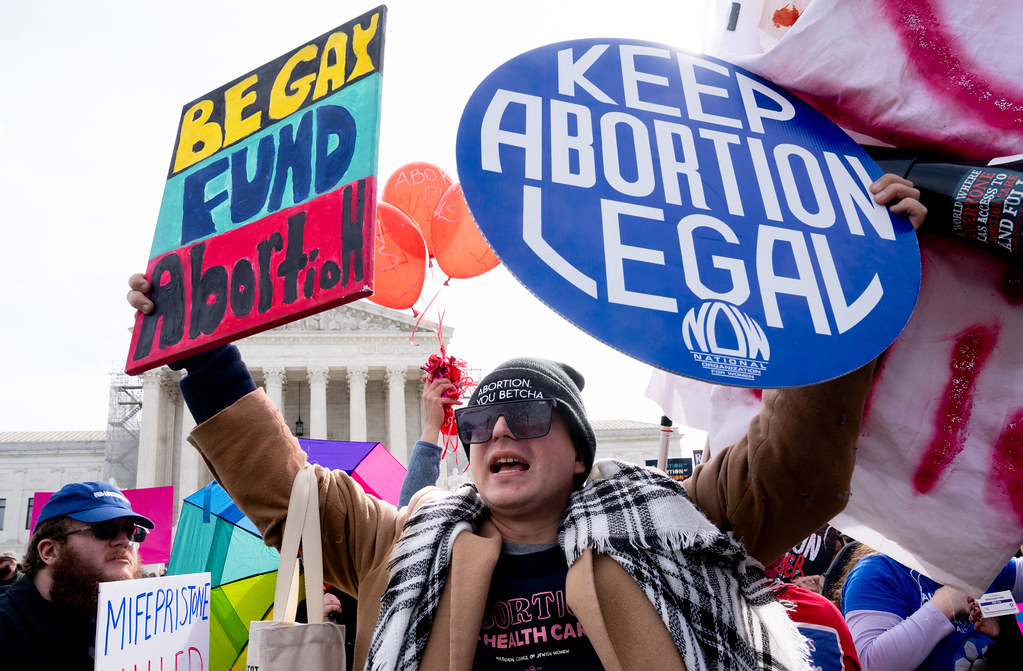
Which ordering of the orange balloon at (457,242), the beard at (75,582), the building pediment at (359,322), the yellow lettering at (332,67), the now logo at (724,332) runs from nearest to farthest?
the now logo at (724,332), the yellow lettering at (332,67), the beard at (75,582), the orange balloon at (457,242), the building pediment at (359,322)

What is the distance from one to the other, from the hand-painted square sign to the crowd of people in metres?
0.12

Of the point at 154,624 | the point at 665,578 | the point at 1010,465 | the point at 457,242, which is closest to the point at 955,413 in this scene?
the point at 1010,465

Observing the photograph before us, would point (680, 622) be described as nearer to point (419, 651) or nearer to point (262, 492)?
point (419, 651)

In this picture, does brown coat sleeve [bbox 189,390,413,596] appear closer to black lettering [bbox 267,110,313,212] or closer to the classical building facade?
black lettering [bbox 267,110,313,212]

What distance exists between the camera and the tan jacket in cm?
146

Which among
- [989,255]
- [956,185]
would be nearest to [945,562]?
[989,255]

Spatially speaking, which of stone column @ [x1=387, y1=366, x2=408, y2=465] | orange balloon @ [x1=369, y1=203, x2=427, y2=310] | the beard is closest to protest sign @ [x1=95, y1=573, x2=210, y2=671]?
the beard

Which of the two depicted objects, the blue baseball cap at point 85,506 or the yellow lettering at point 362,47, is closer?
the yellow lettering at point 362,47

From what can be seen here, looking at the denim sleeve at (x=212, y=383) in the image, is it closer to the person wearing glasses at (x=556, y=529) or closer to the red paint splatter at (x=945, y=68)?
the person wearing glasses at (x=556, y=529)

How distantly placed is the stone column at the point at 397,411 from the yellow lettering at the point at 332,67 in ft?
107

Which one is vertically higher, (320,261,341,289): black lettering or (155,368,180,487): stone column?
(155,368,180,487): stone column

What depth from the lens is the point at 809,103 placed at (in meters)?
1.75

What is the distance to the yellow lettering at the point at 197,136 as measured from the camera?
2.07m

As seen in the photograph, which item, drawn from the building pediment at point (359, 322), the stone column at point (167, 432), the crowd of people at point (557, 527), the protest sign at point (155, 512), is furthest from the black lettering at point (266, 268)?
the stone column at point (167, 432)
